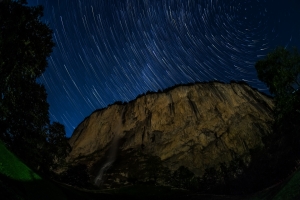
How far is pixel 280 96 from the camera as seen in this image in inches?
1299

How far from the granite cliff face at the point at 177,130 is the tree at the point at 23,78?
6755 centimetres

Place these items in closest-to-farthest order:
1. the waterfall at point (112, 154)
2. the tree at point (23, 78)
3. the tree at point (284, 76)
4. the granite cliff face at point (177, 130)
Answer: the tree at point (23, 78) < the tree at point (284, 76) < the waterfall at point (112, 154) < the granite cliff face at point (177, 130)

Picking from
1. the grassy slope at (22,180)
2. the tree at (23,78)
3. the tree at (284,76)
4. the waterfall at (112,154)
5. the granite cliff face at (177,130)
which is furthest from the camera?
the granite cliff face at (177,130)

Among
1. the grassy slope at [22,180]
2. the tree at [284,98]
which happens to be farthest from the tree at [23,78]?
the tree at [284,98]

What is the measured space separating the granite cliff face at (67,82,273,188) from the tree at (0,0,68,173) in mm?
67549

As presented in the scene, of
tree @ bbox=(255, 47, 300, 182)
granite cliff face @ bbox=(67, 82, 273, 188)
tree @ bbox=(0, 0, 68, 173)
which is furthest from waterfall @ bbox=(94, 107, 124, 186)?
tree @ bbox=(0, 0, 68, 173)

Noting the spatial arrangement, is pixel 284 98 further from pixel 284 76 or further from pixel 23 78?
pixel 23 78

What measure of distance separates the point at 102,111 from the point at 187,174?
69017mm

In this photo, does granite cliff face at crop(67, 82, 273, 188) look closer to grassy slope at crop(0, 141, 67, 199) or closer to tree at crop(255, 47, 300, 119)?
tree at crop(255, 47, 300, 119)

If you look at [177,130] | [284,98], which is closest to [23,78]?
[284,98]

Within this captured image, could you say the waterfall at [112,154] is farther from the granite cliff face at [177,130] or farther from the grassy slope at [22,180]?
the grassy slope at [22,180]

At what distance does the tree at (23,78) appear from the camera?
1880 cm

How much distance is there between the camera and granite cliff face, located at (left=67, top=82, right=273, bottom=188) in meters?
94.1

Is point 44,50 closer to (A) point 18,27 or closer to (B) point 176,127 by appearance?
(A) point 18,27
